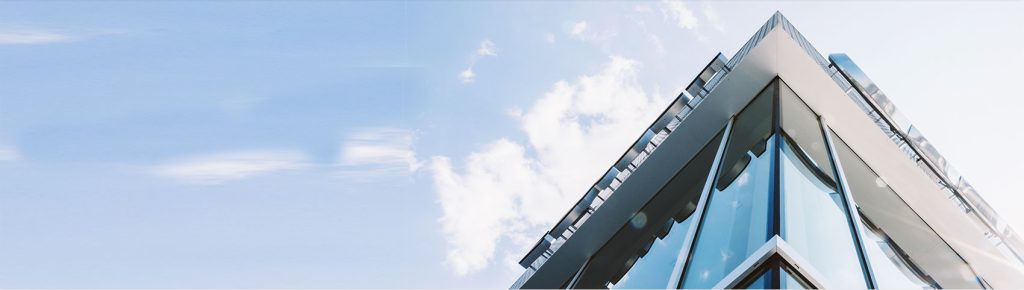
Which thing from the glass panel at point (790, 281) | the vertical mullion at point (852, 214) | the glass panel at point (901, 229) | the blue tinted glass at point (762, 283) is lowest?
the glass panel at point (901, 229)

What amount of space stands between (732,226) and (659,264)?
1442 mm

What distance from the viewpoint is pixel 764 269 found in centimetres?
402

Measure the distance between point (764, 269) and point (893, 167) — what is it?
588 centimetres

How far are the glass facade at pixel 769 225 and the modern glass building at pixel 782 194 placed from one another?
0.02 metres

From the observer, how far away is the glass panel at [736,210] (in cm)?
462

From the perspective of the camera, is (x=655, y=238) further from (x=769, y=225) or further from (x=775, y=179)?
(x=769, y=225)

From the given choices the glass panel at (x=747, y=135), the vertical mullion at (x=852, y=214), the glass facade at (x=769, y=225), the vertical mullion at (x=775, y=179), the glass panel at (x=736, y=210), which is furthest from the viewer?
the glass panel at (x=747, y=135)

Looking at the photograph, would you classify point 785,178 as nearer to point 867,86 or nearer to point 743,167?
point 743,167

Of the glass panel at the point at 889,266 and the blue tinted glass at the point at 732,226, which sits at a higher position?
the blue tinted glass at the point at 732,226

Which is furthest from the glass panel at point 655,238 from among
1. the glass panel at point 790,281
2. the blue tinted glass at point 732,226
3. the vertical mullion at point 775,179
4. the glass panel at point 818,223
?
the glass panel at point 790,281

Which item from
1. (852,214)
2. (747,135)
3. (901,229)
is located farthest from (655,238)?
(901,229)

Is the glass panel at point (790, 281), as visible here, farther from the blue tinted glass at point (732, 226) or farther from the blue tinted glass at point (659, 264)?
the blue tinted glass at point (659, 264)

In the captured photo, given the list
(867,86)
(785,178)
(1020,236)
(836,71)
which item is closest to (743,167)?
(785,178)

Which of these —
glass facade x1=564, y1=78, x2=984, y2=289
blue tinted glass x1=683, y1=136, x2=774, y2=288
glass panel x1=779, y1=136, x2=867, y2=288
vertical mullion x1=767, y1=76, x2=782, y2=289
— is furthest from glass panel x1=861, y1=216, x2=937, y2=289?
blue tinted glass x1=683, y1=136, x2=774, y2=288
